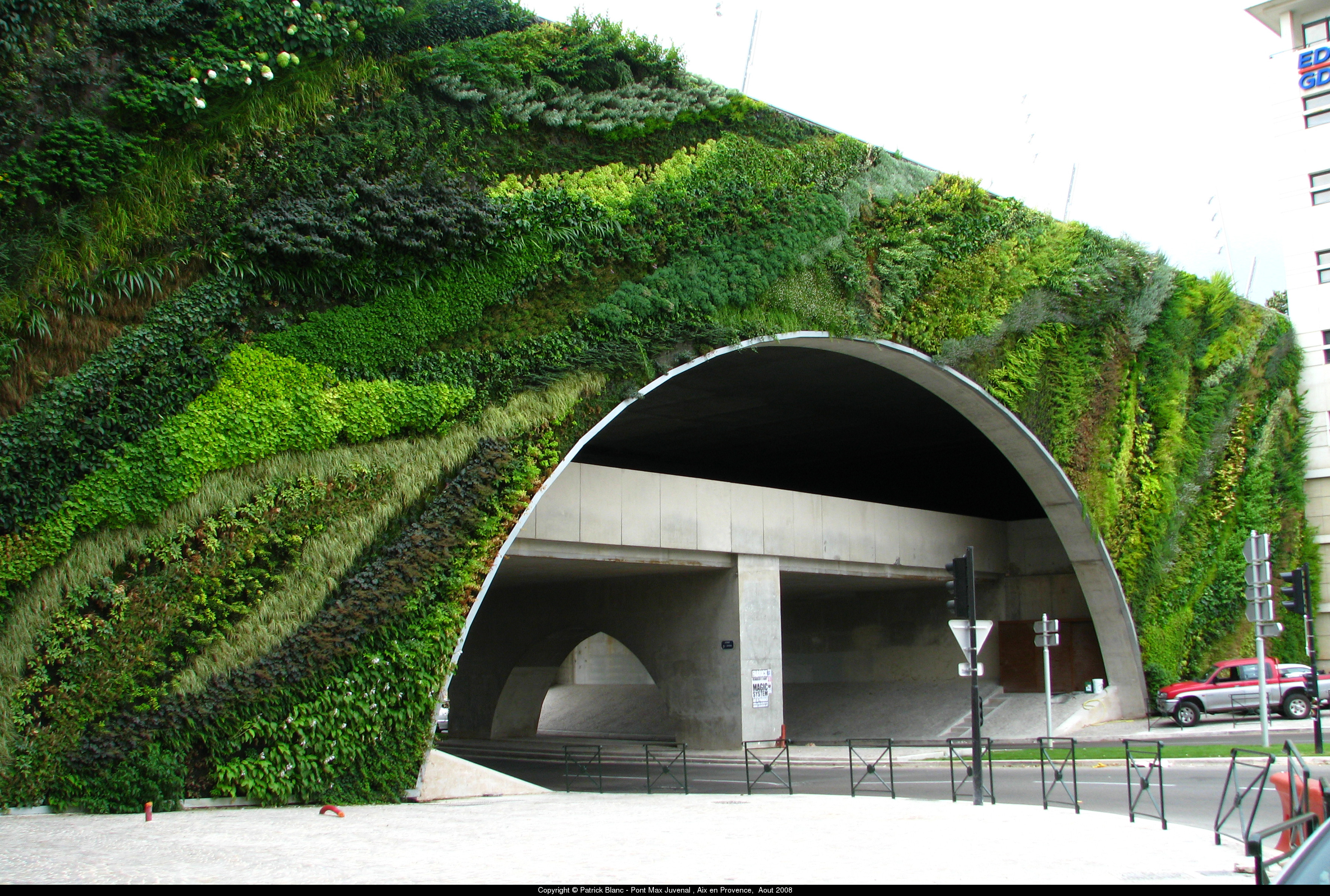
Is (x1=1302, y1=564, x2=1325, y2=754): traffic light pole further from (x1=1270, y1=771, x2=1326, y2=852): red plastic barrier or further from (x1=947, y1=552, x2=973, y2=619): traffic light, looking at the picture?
(x1=1270, y1=771, x2=1326, y2=852): red plastic barrier

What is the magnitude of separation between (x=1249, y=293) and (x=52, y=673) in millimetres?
36166

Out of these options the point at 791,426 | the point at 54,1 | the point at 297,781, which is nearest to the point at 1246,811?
the point at 297,781

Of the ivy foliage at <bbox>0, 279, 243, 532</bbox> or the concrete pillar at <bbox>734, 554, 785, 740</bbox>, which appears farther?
the concrete pillar at <bbox>734, 554, 785, 740</bbox>

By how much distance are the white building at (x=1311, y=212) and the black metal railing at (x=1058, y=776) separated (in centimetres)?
1885

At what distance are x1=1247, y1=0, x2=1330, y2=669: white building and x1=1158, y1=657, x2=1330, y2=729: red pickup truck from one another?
983cm

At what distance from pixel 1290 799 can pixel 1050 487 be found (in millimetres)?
19477

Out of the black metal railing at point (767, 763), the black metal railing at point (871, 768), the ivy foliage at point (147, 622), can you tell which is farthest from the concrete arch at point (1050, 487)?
the ivy foliage at point (147, 622)

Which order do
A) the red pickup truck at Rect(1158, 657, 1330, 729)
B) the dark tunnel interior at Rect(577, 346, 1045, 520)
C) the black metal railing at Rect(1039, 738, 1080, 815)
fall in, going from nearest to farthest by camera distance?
the black metal railing at Rect(1039, 738, 1080, 815)
the red pickup truck at Rect(1158, 657, 1330, 729)
the dark tunnel interior at Rect(577, 346, 1045, 520)

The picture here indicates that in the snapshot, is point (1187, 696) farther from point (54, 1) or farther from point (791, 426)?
point (54, 1)

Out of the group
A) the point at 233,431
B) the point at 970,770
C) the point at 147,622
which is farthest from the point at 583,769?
the point at 233,431

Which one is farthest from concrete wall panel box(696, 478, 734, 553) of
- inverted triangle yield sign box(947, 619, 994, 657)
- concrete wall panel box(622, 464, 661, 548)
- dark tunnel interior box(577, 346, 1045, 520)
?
inverted triangle yield sign box(947, 619, 994, 657)

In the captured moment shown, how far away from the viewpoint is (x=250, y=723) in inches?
554

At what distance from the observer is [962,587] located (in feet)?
42.6

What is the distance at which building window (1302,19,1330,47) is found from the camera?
36.1 metres
